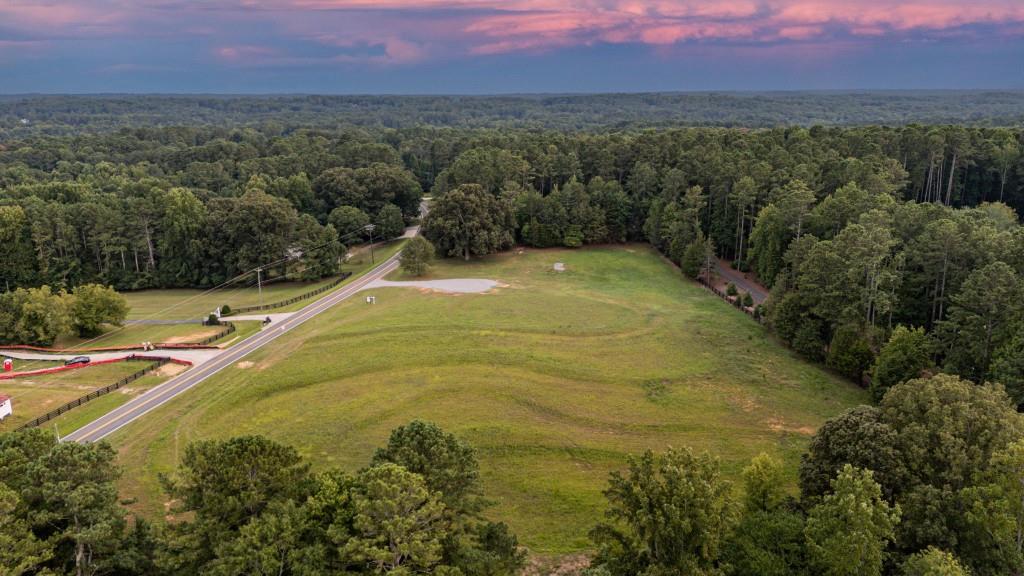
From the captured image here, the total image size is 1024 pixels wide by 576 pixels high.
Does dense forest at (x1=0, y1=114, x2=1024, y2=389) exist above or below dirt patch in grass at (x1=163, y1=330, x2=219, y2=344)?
above

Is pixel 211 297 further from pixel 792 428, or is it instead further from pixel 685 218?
pixel 792 428

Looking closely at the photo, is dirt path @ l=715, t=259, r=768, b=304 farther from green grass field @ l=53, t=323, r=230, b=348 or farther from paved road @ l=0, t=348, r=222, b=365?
green grass field @ l=53, t=323, r=230, b=348

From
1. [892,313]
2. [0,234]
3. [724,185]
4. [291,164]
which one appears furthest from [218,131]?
[892,313]

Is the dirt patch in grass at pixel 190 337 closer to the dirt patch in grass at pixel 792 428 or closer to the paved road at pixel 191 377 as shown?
the paved road at pixel 191 377

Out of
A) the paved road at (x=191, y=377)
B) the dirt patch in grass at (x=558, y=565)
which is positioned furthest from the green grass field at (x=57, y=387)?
the dirt patch in grass at (x=558, y=565)

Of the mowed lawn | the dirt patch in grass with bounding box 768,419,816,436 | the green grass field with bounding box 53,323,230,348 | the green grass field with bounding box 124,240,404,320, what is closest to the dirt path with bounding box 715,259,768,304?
the mowed lawn

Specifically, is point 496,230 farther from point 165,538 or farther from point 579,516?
point 165,538
